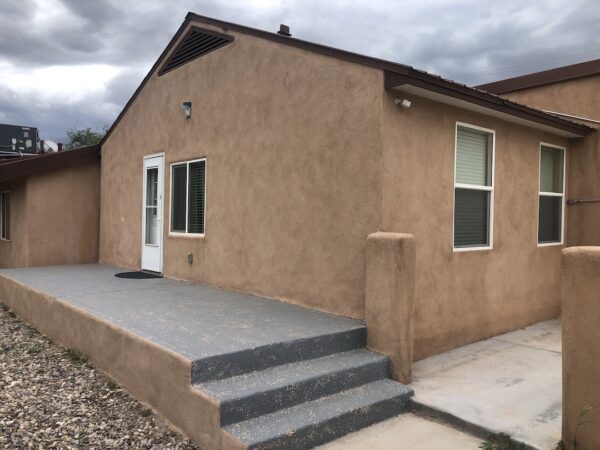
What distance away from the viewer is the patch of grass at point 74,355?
522cm

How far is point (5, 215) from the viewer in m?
11.3

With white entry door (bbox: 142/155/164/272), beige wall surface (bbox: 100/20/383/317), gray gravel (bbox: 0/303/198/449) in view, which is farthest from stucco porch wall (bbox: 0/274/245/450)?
white entry door (bbox: 142/155/164/272)

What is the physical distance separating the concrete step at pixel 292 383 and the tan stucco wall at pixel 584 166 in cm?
486

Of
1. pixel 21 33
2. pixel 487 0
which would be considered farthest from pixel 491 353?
pixel 21 33

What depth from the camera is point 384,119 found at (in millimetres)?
4793

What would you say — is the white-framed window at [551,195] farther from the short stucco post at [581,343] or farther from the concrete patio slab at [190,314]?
the short stucco post at [581,343]

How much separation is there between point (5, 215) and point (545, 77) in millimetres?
12034

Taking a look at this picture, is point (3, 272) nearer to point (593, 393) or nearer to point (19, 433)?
point (19, 433)

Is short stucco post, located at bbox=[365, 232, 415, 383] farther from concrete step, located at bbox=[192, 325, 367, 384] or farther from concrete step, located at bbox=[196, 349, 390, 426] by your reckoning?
concrete step, located at bbox=[192, 325, 367, 384]

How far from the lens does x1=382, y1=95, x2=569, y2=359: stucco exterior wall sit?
5.01m

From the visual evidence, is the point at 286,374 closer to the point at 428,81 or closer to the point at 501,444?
the point at 501,444

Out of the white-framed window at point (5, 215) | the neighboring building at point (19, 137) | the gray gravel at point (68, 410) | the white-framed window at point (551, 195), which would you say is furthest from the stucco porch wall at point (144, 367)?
the neighboring building at point (19, 137)

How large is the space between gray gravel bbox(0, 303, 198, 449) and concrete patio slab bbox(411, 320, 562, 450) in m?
2.22

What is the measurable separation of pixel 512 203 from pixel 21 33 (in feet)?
49.9
